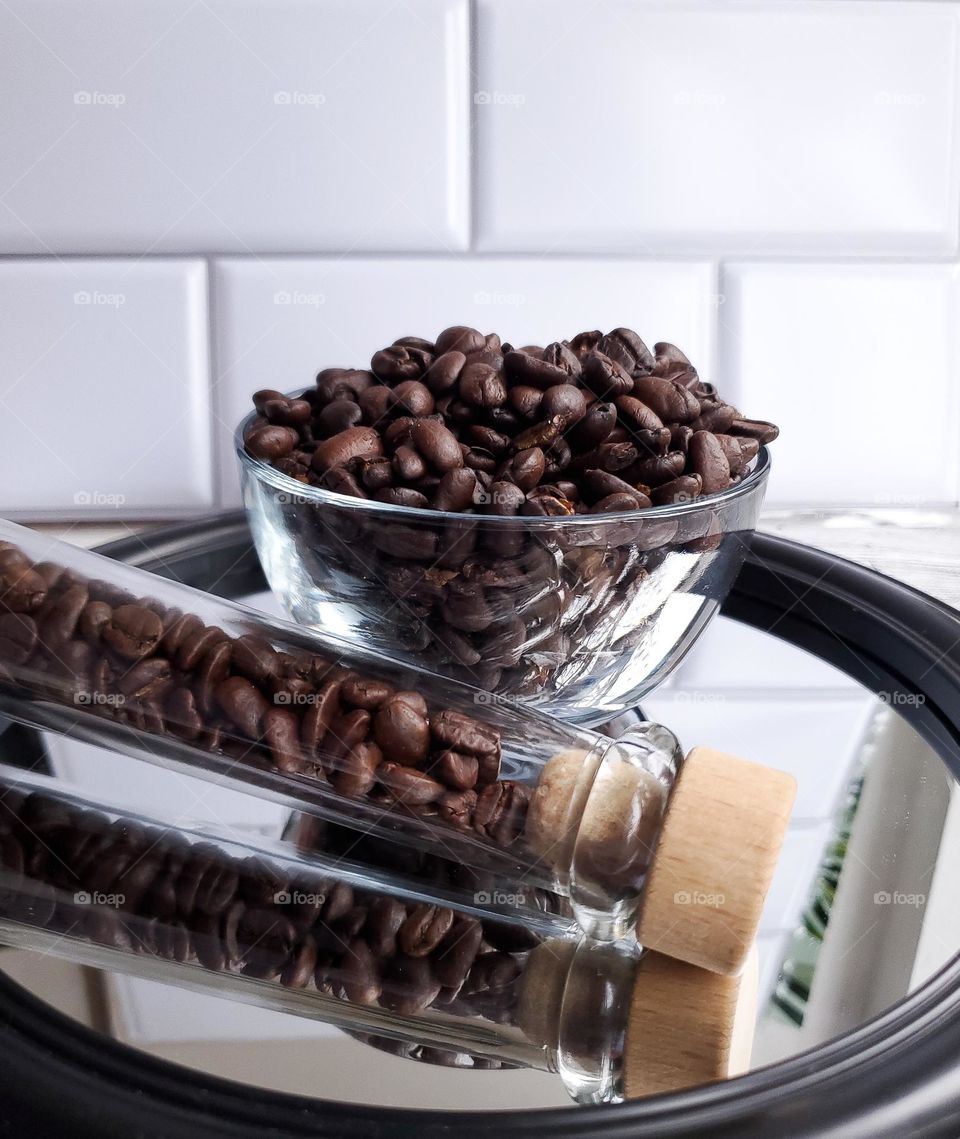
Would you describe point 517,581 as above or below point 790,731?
above

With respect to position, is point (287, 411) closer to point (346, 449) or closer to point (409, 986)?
point (346, 449)

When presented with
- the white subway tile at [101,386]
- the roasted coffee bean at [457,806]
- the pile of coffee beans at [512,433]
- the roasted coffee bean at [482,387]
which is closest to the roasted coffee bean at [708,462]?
the pile of coffee beans at [512,433]

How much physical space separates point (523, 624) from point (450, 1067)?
0.74 feet

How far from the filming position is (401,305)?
1.11m

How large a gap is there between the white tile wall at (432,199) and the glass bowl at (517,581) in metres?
0.51

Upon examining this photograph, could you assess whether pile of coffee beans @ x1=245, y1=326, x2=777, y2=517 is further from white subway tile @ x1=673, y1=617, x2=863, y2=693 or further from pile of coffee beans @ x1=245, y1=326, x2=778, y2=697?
white subway tile @ x1=673, y1=617, x2=863, y2=693

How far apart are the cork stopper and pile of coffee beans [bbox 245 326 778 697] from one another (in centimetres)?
18

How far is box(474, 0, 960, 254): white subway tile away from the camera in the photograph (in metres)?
1.07

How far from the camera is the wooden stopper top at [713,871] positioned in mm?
434

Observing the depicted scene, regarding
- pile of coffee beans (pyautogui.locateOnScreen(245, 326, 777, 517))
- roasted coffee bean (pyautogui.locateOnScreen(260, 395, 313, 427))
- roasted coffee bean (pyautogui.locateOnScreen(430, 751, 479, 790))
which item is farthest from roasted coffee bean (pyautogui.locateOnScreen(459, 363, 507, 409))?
roasted coffee bean (pyautogui.locateOnScreen(430, 751, 479, 790))

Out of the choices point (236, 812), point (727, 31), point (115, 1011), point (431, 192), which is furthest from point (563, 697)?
point (727, 31)

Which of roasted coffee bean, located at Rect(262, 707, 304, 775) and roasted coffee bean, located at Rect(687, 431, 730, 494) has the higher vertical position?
roasted coffee bean, located at Rect(687, 431, 730, 494)

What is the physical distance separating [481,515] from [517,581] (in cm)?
4

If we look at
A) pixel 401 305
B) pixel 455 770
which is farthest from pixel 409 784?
pixel 401 305
